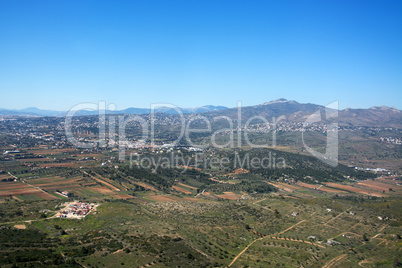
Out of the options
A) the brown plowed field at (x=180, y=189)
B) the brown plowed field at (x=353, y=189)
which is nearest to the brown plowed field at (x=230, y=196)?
the brown plowed field at (x=180, y=189)

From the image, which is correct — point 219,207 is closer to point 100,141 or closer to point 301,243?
point 301,243

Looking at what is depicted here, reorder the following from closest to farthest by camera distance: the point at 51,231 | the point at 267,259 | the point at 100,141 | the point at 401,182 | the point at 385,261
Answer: the point at 385,261 < the point at 267,259 < the point at 51,231 < the point at 401,182 < the point at 100,141

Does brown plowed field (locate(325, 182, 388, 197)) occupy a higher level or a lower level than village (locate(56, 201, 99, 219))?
lower

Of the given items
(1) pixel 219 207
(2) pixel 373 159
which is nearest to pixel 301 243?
(1) pixel 219 207

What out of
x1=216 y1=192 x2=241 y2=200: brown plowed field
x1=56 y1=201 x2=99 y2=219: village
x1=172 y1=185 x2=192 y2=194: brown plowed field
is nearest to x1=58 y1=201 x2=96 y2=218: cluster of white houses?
x1=56 y1=201 x2=99 y2=219: village

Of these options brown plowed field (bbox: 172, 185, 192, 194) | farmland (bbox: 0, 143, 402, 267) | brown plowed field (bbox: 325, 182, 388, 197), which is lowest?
brown plowed field (bbox: 325, 182, 388, 197)

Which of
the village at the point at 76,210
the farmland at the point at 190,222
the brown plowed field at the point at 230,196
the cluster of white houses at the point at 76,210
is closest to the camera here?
the farmland at the point at 190,222

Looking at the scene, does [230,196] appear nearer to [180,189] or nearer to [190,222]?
[180,189]

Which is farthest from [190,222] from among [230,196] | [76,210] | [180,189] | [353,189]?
[353,189]

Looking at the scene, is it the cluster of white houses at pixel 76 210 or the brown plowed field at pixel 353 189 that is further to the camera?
the brown plowed field at pixel 353 189

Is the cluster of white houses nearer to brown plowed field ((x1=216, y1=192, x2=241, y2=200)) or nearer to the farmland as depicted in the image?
the farmland

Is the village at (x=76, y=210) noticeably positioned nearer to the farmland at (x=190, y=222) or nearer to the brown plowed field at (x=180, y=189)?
the farmland at (x=190, y=222)
